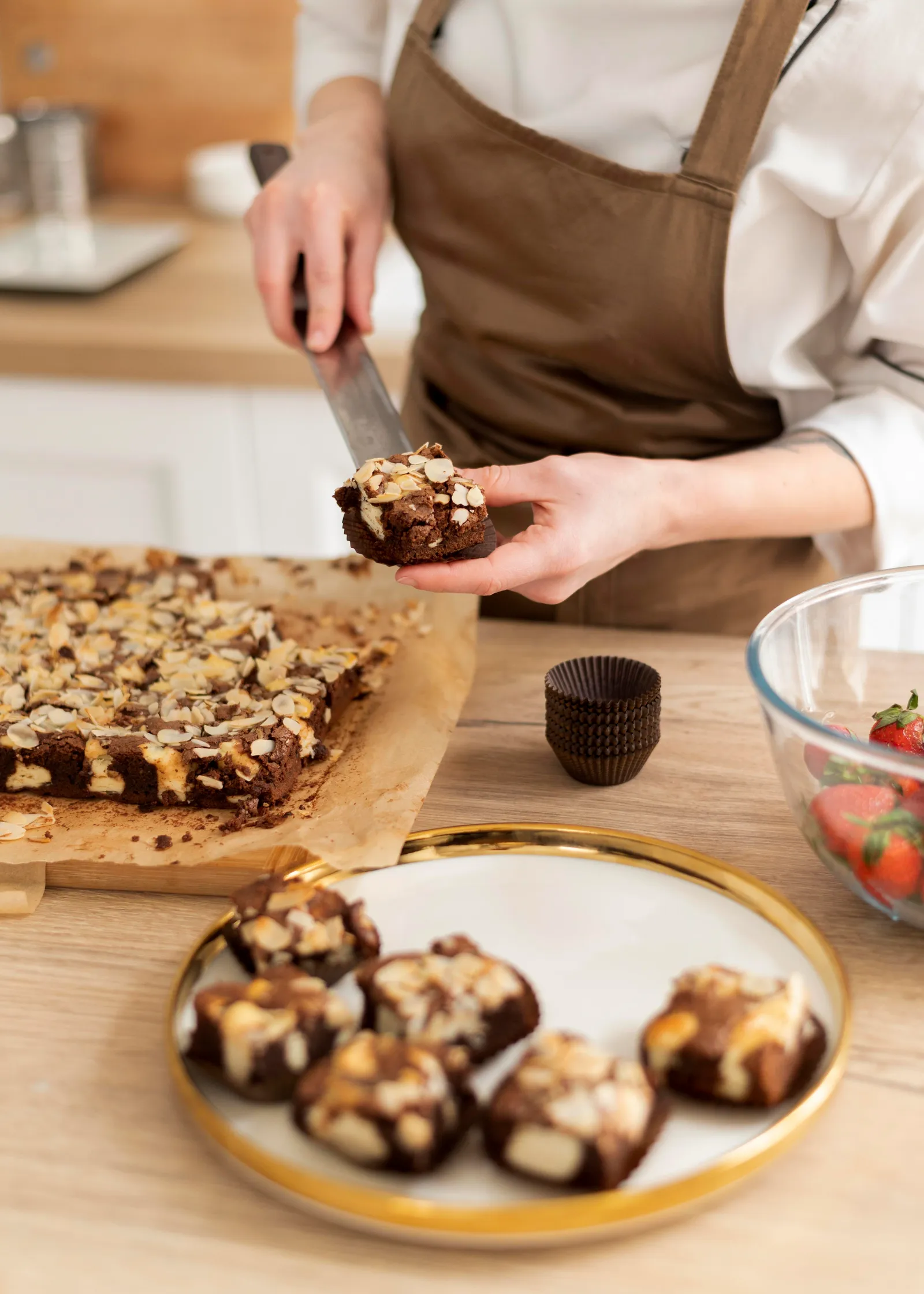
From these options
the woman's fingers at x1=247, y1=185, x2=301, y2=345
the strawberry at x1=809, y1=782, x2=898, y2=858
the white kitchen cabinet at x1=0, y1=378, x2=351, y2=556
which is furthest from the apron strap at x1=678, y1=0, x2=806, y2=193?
the white kitchen cabinet at x1=0, y1=378, x2=351, y2=556

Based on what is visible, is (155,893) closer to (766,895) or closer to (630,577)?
(766,895)

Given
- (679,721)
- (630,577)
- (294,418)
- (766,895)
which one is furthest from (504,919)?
(294,418)

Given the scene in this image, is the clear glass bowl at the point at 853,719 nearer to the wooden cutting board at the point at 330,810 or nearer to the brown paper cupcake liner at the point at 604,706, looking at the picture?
the brown paper cupcake liner at the point at 604,706

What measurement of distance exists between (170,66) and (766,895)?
258 centimetres

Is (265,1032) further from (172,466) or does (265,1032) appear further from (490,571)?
(172,466)

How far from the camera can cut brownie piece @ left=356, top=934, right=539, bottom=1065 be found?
678 mm

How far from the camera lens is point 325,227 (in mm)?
1256

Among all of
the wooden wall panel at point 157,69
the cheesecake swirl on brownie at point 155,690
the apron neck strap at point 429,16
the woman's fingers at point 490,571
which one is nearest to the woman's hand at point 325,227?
the apron neck strap at point 429,16

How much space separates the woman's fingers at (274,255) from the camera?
4.18 feet

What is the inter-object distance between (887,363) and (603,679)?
0.49 meters

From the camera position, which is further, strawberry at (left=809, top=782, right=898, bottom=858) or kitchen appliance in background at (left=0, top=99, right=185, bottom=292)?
kitchen appliance in background at (left=0, top=99, right=185, bottom=292)

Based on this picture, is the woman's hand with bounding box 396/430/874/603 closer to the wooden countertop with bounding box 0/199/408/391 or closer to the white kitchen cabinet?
the wooden countertop with bounding box 0/199/408/391

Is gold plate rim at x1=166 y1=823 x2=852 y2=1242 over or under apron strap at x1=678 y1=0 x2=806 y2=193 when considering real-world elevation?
under

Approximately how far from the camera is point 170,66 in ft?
9.11
